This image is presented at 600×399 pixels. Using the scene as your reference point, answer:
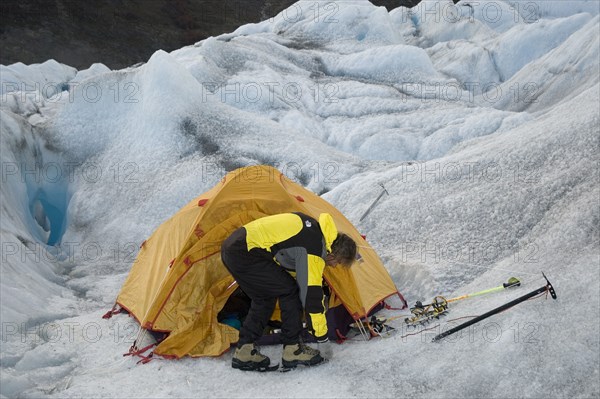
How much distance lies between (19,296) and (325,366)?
3.42 m

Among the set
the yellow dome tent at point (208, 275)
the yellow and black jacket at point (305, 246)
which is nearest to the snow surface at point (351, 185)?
the yellow dome tent at point (208, 275)

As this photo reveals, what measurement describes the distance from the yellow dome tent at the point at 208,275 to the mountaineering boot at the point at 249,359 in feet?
1.22

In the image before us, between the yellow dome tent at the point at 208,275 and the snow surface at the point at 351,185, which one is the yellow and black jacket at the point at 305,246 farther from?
the yellow dome tent at the point at 208,275

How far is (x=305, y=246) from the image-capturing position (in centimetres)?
444

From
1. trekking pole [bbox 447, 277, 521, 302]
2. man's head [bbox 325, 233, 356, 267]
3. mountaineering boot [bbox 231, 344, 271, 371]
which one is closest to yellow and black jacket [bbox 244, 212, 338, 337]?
man's head [bbox 325, 233, 356, 267]

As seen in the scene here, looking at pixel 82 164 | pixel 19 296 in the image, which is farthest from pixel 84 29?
pixel 19 296

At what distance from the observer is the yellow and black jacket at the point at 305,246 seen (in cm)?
443

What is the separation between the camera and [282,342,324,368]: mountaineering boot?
4.58 meters

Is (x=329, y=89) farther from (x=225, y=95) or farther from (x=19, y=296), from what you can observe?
(x=19, y=296)

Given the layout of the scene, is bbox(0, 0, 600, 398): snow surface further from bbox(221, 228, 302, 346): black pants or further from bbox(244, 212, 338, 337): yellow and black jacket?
bbox(244, 212, 338, 337): yellow and black jacket

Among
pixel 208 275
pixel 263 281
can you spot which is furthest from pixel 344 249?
pixel 208 275

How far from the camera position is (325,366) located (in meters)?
4.55

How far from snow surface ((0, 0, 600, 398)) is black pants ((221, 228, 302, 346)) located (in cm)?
39

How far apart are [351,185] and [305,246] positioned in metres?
4.28
